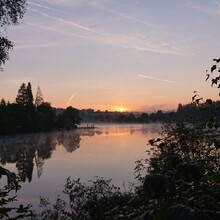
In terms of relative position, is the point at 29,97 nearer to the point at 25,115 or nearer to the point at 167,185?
the point at 25,115

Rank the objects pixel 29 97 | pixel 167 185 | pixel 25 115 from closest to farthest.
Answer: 1. pixel 167 185
2. pixel 25 115
3. pixel 29 97

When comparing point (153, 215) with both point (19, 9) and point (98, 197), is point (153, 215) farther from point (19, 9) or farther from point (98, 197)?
point (98, 197)

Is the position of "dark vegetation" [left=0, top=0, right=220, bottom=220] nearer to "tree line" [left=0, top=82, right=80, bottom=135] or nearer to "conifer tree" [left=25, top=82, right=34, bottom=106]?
"tree line" [left=0, top=82, right=80, bottom=135]

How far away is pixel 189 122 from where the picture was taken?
36.6 ft

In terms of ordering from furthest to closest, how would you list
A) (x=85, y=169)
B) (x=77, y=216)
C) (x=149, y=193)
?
(x=85, y=169) < (x=77, y=216) < (x=149, y=193)

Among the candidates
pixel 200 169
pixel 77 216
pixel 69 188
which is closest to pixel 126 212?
pixel 200 169

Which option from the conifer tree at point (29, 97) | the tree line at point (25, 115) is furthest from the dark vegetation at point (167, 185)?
the conifer tree at point (29, 97)

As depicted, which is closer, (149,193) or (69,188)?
(149,193)

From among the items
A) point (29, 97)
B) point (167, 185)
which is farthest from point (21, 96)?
point (167, 185)

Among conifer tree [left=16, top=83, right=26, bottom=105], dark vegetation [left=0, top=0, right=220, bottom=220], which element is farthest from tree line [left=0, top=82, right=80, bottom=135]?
dark vegetation [left=0, top=0, right=220, bottom=220]

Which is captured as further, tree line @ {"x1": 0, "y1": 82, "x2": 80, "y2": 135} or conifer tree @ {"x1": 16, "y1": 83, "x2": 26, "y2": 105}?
conifer tree @ {"x1": 16, "y1": 83, "x2": 26, "y2": 105}

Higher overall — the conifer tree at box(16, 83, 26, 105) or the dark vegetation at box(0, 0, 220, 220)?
the conifer tree at box(16, 83, 26, 105)

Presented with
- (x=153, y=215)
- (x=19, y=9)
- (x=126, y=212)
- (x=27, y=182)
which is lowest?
(x=27, y=182)

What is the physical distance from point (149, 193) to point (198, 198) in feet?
1.27
